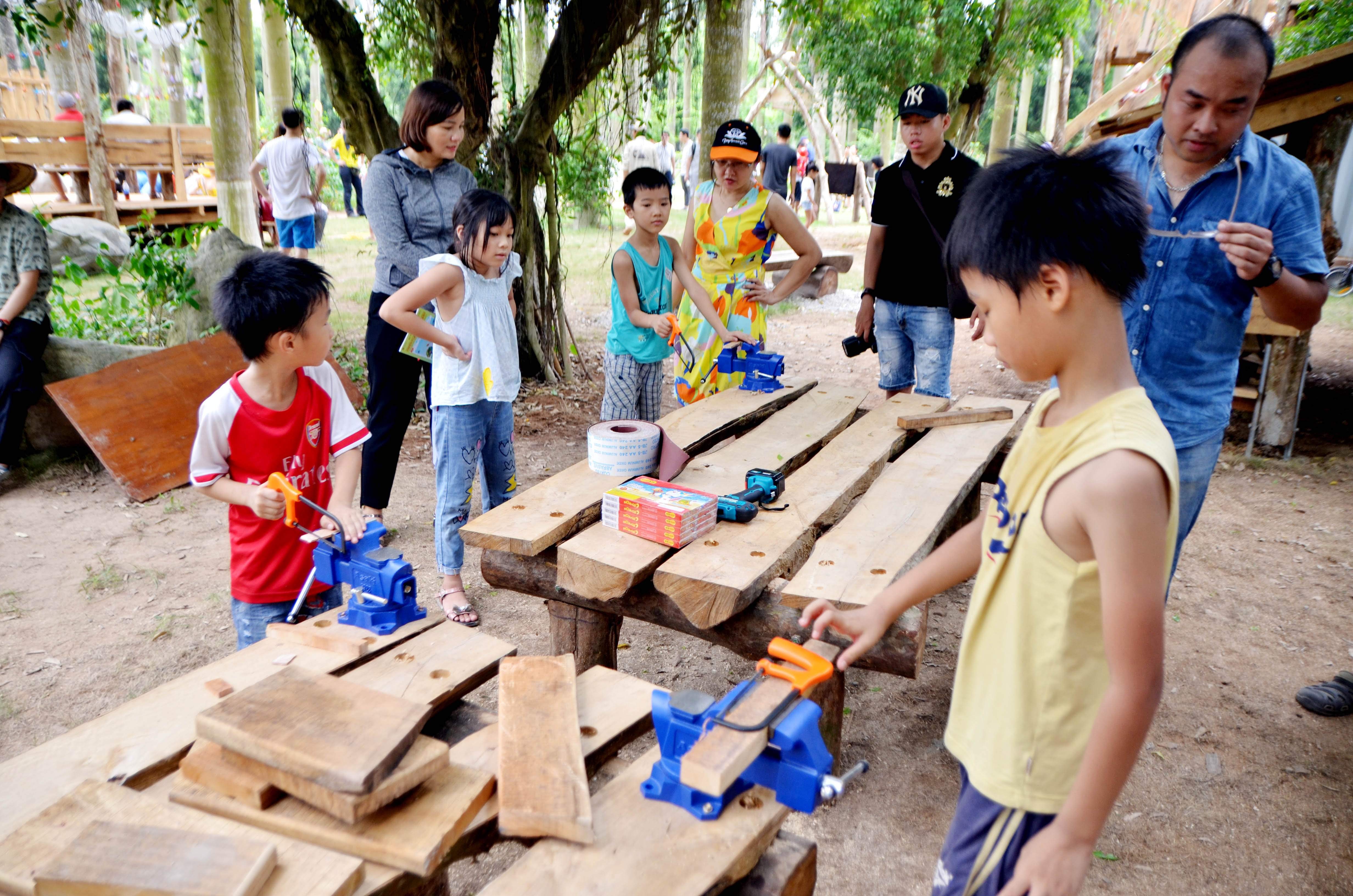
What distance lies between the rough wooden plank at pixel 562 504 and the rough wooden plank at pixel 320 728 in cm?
88

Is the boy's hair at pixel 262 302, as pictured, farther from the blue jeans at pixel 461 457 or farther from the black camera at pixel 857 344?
the black camera at pixel 857 344

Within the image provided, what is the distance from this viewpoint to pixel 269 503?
2.09 meters

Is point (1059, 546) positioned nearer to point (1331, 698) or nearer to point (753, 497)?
point (753, 497)

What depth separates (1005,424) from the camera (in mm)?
3566

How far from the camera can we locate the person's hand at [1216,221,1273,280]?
1963 millimetres

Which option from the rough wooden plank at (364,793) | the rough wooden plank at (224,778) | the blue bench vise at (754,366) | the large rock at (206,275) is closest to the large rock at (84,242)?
the large rock at (206,275)

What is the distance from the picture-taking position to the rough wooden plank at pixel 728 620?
2.07 metres

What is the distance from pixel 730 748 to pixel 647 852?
209 millimetres

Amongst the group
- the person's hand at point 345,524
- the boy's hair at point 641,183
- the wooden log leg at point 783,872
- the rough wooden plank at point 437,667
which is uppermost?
the boy's hair at point 641,183

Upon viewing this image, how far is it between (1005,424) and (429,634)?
101 inches

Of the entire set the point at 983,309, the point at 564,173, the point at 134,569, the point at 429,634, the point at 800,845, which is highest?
the point at 564,173

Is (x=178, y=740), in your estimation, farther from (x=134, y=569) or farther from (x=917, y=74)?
(x=917, y=74)

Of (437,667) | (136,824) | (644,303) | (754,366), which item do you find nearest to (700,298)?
(644,303)

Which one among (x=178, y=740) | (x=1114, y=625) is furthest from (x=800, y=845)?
(x=178, y=740)
